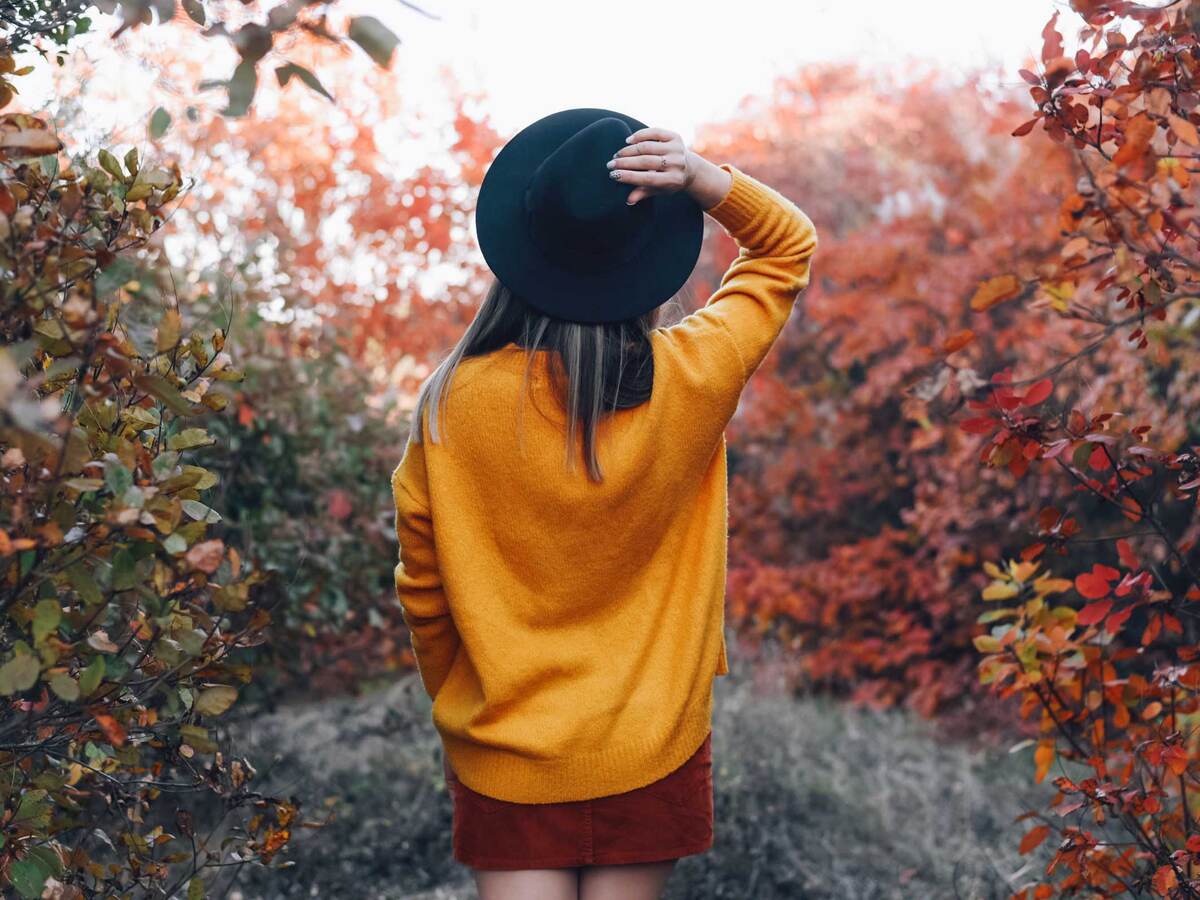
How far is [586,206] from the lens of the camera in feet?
6.53

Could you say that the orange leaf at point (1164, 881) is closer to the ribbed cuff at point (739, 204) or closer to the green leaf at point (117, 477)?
the ribbed cuff at point (739, 204)

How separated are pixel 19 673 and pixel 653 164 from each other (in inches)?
45.5

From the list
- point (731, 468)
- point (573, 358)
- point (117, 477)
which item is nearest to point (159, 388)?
point (117, 477)

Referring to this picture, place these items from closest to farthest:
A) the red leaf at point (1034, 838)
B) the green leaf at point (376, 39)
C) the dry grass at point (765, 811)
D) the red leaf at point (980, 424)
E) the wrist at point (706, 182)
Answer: the green leaf at point (376, 39), the wrist at point (706, 182), the red leaf at point (980, 424), the red leaf at point (1034, 838), the dry grass at point (765, 811)

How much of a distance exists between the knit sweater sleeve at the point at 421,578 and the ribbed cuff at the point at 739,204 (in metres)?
0.64

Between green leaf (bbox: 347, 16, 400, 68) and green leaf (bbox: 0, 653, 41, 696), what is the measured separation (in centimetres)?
78

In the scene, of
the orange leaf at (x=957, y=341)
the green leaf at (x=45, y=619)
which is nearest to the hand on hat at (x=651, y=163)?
the orange leaf at (x=957, y=341)

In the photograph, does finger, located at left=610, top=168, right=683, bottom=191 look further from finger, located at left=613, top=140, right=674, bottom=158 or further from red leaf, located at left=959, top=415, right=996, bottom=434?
red leaf, located at left=959, top=415, right=996, bottom=434

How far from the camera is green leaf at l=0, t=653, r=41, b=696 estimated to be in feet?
4.67

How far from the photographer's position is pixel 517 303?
2113 mm

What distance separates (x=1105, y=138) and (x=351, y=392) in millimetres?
3605

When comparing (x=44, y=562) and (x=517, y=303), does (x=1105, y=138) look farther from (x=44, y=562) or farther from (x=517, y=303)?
(x=44, y=562)

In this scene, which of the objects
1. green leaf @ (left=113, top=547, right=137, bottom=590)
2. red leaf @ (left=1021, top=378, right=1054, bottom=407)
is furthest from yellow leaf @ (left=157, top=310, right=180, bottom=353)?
red leaf @ (left=1021, top=378, right=1054, bottom=407)

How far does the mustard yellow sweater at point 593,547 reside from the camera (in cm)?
205
